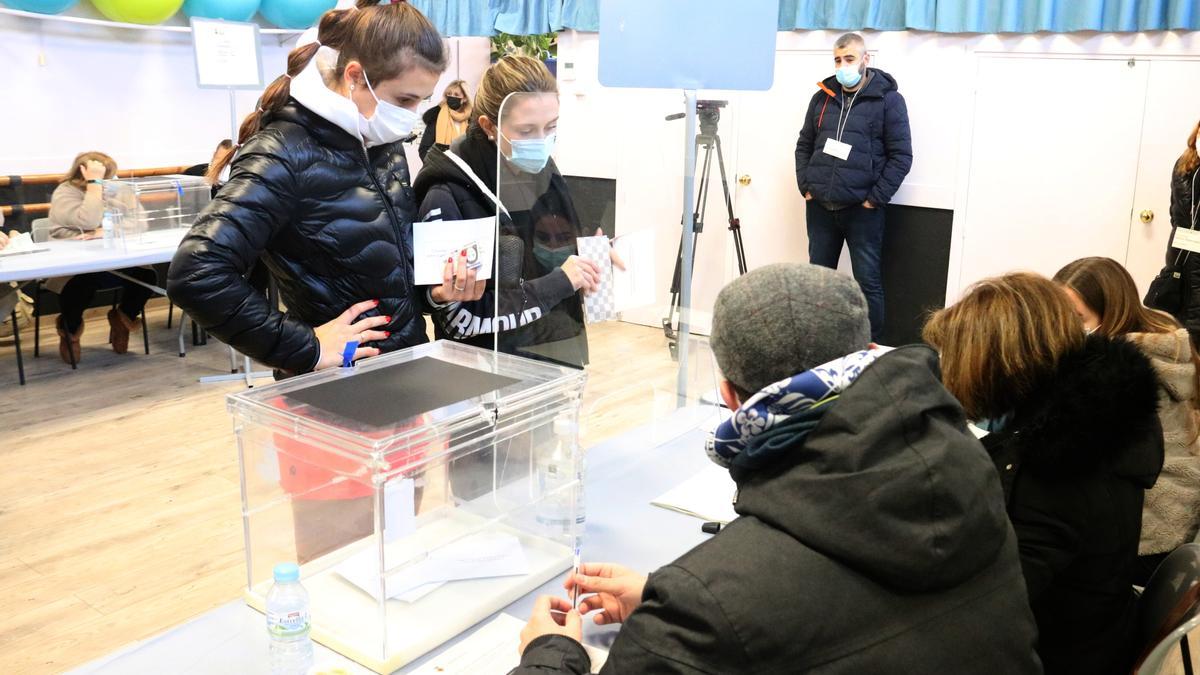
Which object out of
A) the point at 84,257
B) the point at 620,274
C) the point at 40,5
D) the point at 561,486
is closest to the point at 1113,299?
the point at 620,274

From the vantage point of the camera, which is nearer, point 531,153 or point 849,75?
point 531,153

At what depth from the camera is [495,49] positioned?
23.2ft

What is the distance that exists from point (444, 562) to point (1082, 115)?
4.38 metres

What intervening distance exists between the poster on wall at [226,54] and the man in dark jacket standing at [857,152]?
298cm

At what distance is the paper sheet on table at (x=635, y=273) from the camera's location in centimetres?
213

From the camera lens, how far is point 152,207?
16.2 ft

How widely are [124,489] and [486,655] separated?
2.79m

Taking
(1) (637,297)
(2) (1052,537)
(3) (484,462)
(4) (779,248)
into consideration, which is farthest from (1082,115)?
(3) (484,462)

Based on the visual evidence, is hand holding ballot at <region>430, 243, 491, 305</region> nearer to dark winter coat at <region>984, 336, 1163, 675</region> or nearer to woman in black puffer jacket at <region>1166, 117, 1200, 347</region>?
dark winter coat at <region>984, 336, 1163, 675</region>

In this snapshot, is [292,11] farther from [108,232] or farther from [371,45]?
[371,45]

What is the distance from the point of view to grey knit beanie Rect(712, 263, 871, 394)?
1.00m

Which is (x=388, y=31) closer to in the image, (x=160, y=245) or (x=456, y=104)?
(x=160, y=245)

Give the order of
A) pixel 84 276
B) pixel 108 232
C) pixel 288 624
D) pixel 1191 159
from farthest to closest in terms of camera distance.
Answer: pixel 84 276, pixel 108 232, pixel 1191 159, pixel 288 624

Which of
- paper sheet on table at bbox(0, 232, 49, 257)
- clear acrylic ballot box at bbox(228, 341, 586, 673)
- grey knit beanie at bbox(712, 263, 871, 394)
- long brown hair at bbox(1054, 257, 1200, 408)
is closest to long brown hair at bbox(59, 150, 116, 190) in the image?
paper sheet on table at bbox(0, 232, 49, 257)
